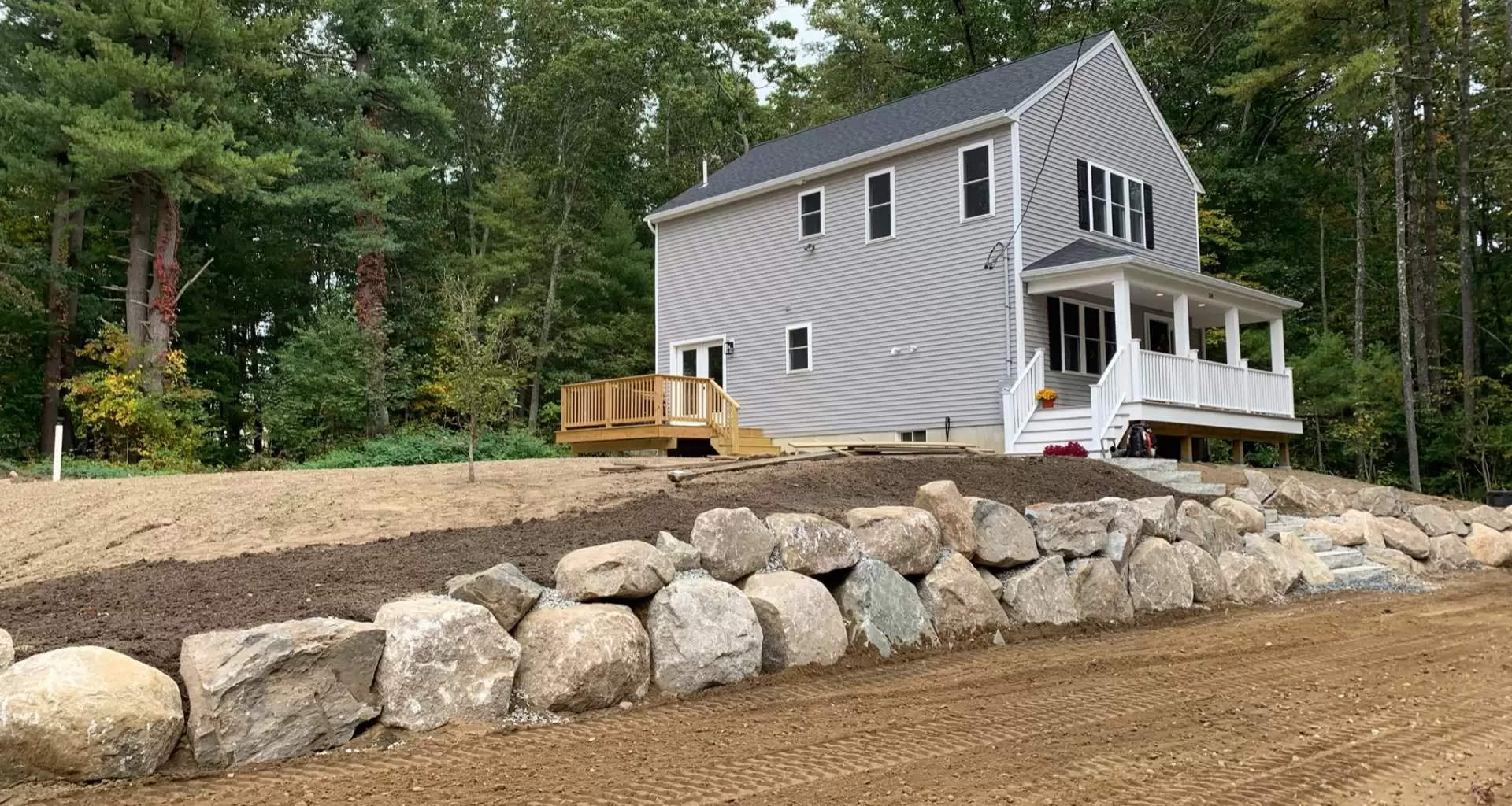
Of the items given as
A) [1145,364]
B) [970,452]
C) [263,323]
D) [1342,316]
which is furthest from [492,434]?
[1342,316]

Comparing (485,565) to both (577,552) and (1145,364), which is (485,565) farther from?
(1145,364)

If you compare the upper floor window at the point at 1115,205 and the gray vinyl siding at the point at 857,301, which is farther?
the upper floor window at the point at 1115,205

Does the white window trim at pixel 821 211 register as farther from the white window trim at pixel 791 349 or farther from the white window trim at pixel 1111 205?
the white window trim at pixel 1111 205

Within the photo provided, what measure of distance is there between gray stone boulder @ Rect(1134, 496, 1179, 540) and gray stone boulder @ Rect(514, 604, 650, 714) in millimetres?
4695

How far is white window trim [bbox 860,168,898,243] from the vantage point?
16.8 m

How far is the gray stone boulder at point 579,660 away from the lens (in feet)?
14.8

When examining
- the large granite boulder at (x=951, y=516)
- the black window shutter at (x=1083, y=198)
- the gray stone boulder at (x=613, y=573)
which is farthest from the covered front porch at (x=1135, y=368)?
the gray stone boulder at (x=613, y=573)

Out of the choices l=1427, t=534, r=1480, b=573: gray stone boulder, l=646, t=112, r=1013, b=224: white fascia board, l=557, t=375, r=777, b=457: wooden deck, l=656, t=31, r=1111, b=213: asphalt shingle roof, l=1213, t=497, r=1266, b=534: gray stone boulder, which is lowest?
l=1427, t=534, r=1480, b=573: gray stone boulder

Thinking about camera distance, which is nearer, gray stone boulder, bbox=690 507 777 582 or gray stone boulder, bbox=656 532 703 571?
gray stone boulder, bbox=656 532 703 571

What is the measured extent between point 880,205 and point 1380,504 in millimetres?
8744

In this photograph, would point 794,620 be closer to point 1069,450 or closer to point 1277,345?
point 1069,450

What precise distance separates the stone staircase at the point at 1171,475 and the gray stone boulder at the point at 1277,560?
2.16 meters

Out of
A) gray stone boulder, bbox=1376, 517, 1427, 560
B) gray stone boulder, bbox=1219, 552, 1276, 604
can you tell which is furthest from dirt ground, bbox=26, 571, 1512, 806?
gray stone boulder, bbox=1376, 517, 1427, 560

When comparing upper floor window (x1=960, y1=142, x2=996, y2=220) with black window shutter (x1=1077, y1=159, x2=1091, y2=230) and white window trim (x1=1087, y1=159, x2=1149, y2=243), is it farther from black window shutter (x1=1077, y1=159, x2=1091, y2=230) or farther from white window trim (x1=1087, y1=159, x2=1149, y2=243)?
white window trim (x1=1087, y1=159, x2=1149, y2=243)
